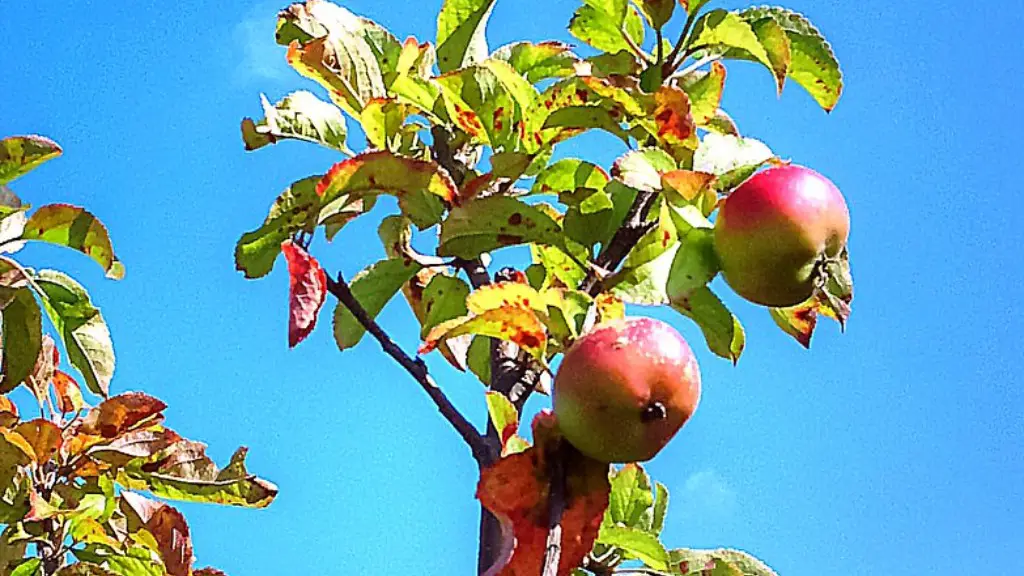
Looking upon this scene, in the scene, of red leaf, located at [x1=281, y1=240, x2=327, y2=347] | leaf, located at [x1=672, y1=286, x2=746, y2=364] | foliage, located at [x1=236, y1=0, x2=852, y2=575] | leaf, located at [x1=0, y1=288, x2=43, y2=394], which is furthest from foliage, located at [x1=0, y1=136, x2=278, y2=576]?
leaf, located at [x1=672, y1=286, x2=746, y2=364]

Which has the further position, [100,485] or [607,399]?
[100,485]

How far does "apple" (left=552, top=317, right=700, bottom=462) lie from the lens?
105cm

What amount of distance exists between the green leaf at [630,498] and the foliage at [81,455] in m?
0.58

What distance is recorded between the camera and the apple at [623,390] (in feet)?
3.45

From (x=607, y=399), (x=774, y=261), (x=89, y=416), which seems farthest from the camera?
(x=89, y=416)

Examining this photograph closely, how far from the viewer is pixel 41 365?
6.63 feet

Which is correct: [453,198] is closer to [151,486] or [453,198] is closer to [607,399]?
[607,399]

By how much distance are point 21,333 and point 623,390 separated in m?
0.96

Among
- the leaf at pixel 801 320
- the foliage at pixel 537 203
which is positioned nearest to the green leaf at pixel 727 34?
the foliage at pixel 537 203

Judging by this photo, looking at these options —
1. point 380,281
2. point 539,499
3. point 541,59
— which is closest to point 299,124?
point 380,281

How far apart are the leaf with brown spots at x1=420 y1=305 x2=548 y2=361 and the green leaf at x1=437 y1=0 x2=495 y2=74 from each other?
473 millimetres

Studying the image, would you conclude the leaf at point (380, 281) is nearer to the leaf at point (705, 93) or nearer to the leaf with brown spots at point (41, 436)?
the leaf at point (705, 93)

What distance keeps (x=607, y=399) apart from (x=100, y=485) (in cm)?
110

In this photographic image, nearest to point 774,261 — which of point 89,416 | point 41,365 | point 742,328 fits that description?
point 742,328
